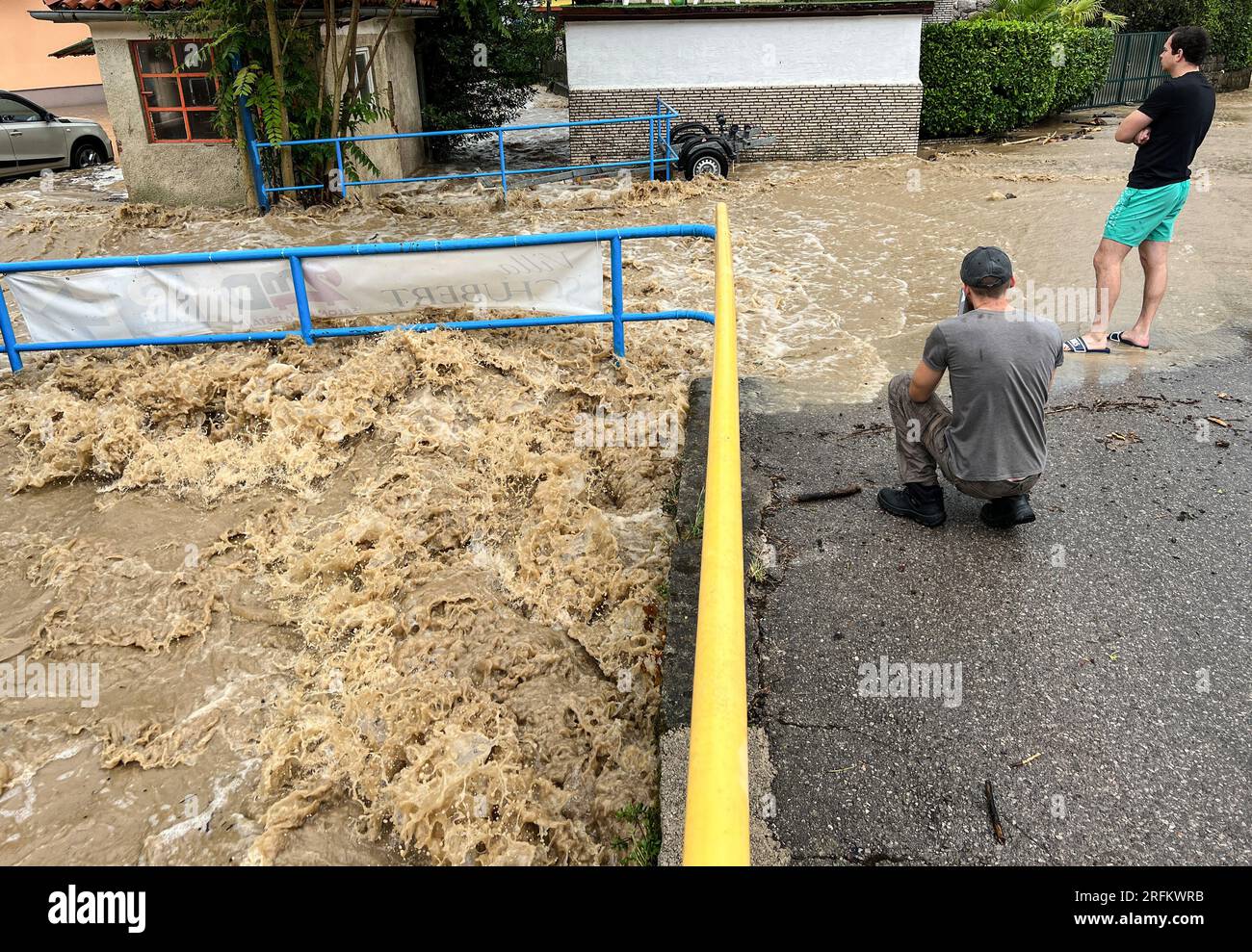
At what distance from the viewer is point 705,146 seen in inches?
569

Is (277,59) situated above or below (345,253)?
above

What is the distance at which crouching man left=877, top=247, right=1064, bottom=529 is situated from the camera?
3936 mm

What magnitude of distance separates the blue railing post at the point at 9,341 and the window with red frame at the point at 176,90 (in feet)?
24.4

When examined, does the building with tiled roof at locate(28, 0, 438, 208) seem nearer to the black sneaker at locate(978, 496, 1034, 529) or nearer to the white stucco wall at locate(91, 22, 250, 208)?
the white stucco wall at locate(91, 22, 250, 208)

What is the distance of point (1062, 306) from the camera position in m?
7.96

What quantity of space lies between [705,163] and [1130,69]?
1291 cm

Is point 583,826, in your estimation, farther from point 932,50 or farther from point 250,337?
point 932,50

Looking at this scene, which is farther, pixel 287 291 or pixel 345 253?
pixel 287 291

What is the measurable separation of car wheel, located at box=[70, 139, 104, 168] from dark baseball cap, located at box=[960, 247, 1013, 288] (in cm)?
1935

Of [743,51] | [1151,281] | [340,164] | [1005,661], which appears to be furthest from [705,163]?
[1005,661]

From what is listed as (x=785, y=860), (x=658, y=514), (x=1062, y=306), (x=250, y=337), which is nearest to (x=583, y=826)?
(x=785, y=860)

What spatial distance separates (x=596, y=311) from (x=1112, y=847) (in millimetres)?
5290
